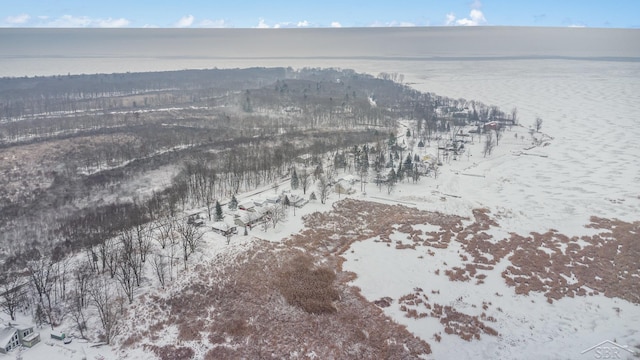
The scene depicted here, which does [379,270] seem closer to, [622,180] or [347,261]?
[347,261]

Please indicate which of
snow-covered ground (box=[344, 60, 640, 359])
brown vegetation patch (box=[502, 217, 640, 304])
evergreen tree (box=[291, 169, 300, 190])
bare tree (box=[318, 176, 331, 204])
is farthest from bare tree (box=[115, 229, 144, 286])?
brown vegetation patch (box=[502, 217, 640, 304])

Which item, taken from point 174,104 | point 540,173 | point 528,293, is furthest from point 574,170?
point 174,104

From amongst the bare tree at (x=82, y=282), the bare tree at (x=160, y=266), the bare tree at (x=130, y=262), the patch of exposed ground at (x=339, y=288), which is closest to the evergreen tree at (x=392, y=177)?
the patch of exposed ground at (x=339, y=288)

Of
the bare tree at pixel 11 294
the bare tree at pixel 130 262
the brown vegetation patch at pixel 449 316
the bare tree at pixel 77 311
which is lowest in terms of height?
the brown vegetation patch at pixel 449 316

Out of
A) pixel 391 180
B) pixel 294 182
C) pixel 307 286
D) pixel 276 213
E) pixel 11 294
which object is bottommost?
pixel 307 286

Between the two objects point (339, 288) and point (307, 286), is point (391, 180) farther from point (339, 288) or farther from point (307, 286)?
point (307, 286)

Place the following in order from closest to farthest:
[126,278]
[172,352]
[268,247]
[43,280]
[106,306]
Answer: [172,352] < [106,306] < [126,278] < [43,280] < [268,247]

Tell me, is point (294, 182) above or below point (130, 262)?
above

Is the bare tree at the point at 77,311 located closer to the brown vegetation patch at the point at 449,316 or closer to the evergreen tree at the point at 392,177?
the brown vegetation patch at the point at 449,316

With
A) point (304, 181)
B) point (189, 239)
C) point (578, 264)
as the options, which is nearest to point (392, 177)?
point (304, 181)
